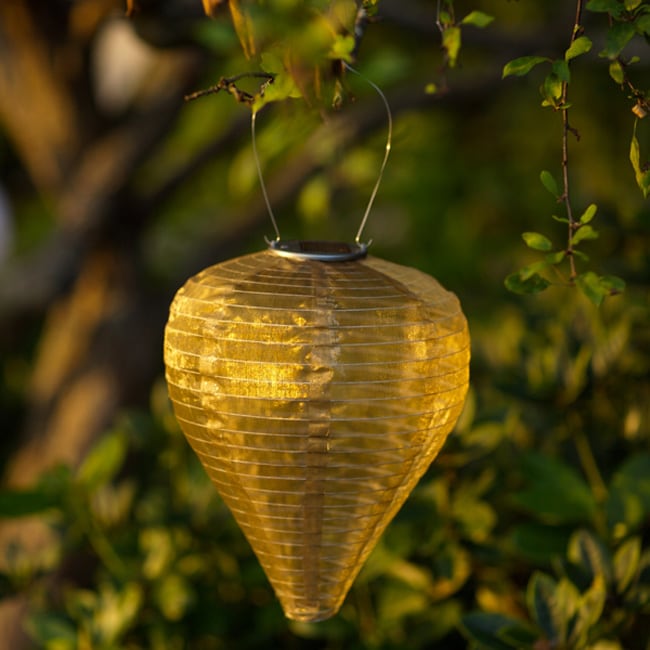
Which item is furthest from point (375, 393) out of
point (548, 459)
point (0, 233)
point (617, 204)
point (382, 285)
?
point (0, 233)

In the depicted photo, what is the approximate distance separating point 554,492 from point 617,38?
57 cm

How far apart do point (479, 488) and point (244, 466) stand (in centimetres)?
51

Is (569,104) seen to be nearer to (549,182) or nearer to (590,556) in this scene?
(549,182)

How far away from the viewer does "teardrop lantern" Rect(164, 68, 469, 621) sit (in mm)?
691

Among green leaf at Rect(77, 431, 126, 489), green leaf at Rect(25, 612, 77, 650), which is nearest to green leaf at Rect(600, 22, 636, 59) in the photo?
green leaf at Rect(77, 431, 126, 489)

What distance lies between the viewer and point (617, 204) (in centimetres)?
163

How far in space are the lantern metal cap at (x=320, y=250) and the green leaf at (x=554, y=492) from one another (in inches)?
15.5

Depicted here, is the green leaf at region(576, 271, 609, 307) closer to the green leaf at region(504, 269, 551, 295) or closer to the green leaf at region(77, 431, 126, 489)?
the green leaf at region(504, 269, 551, 295)

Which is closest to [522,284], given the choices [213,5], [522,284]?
[522,284]

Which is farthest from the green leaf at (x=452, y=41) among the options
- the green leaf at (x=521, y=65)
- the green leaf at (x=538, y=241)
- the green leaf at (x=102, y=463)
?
the green leaf at (x=102, y=463)

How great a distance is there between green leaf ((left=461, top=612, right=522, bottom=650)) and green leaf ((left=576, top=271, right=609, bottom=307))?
397mm

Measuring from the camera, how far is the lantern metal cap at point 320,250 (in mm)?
747

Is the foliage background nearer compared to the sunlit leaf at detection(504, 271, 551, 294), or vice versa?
the sunlit leaf at detection(504, 271, 551, 294)

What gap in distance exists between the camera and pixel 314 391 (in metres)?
0.69
